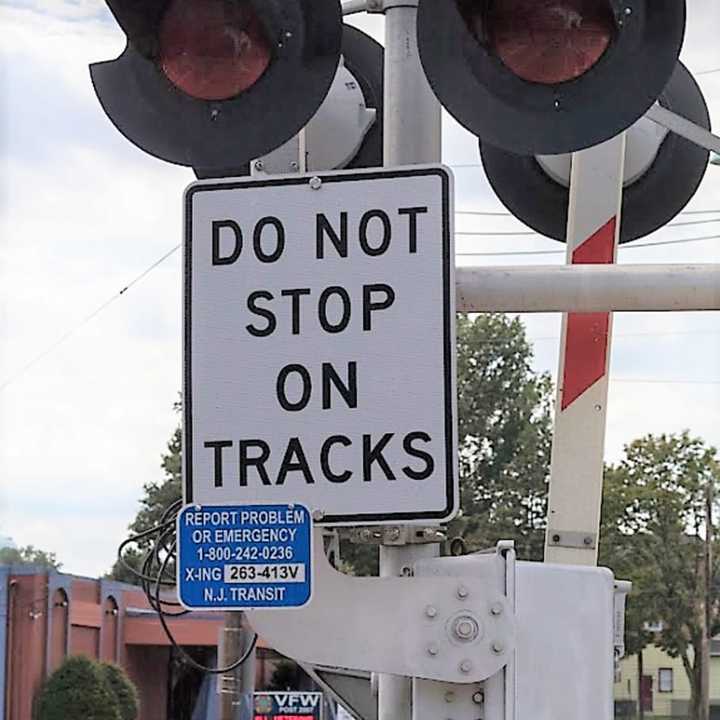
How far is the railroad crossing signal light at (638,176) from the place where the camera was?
3.99 m

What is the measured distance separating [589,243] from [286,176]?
973mm

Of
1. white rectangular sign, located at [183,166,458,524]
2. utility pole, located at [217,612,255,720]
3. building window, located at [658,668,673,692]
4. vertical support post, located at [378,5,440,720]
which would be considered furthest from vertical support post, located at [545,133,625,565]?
building window, located at [658,668,673,692]

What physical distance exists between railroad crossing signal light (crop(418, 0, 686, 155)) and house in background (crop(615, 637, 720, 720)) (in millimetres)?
45821

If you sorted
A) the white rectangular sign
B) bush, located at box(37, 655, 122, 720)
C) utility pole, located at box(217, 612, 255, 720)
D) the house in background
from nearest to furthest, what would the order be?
the white rectangular sign, utility pole, located at box(217, 612, 255, 720), bush, located at box(37, 655, 122, 720), the house in background

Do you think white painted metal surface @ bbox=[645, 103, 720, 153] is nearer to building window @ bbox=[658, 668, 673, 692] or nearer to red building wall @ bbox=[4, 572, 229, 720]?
red building wall @ bbox=[4, 572, 229, 720]

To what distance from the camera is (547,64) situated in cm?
304

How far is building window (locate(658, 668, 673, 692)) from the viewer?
162ft

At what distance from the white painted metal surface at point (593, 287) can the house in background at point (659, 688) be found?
4561 centimetres

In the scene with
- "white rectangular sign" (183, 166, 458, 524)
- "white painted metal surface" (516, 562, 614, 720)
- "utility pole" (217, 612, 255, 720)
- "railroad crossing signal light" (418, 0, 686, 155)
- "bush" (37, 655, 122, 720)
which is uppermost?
"railroad crossing signal light" (418, 0, 686, 155)

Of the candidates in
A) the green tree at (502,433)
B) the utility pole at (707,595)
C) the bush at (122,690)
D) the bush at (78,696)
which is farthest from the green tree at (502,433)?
the bush at (78,696)

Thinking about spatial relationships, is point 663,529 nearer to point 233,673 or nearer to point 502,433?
point 502,433

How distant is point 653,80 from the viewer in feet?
9.80

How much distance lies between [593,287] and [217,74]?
0.81 metres

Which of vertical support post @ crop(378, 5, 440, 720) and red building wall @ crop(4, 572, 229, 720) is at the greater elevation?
vertical support post @ crop(378, 5, 440, 720)
